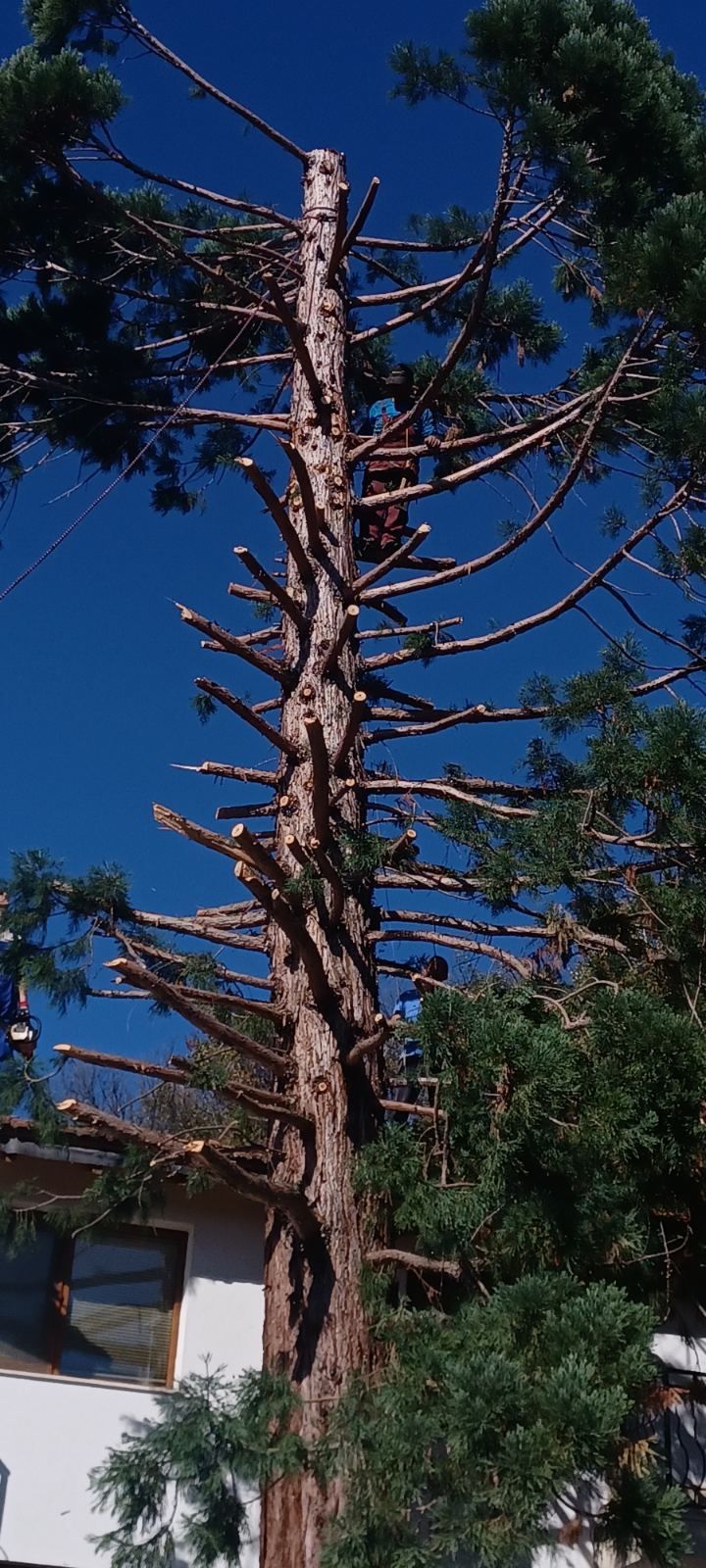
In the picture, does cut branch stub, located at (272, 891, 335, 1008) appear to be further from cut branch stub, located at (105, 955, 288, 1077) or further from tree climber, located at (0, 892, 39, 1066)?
tree climber, located at (0, 892, 39, 1066)

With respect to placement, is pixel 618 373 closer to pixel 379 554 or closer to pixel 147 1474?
pixel 379 554

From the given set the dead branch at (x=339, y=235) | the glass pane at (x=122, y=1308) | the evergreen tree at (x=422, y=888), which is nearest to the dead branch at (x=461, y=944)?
the evergreen tree at (x=422, y=888)

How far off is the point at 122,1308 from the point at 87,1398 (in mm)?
584

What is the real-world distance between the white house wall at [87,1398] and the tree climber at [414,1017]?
4.05ft

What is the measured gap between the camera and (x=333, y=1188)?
7.10m

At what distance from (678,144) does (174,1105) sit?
40.3ft

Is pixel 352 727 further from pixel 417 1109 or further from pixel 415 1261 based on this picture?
pixel 415 1261

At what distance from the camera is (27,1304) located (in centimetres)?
902

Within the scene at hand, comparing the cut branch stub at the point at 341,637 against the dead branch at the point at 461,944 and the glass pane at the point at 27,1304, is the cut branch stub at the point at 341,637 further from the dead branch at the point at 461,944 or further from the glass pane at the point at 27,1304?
the glass pane at the point at 27,1304

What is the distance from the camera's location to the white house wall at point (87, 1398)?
27.3 ft

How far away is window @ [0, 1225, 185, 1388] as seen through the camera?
8.93 metres

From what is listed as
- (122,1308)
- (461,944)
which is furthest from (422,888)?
(122,1308)

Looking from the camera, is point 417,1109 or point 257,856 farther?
point 417,1109

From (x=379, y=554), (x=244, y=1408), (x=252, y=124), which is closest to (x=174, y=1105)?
(x=379, y=554)
